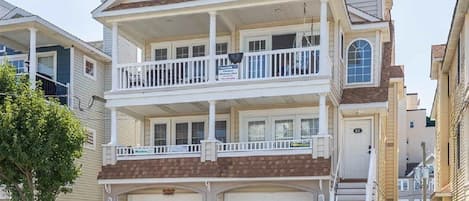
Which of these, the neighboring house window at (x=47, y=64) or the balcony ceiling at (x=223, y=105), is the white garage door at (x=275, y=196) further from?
the neighboring house window at (x=47, y=64)

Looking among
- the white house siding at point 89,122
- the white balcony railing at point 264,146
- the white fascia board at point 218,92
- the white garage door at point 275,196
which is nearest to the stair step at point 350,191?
the white garage door at point 275,196

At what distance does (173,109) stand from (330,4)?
5776mm

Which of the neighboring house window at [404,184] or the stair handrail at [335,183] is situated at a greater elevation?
the stair handrail at [335,183]

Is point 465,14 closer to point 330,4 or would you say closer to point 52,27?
point 330,4

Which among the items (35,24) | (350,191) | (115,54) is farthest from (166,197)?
(35,24)

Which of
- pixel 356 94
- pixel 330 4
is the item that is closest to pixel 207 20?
pixel 330 4

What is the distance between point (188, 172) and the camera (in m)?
16.2

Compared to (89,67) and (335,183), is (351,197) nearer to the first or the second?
(335,183)

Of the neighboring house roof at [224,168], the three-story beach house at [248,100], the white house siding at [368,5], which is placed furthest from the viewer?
the white house siding at [368,5]

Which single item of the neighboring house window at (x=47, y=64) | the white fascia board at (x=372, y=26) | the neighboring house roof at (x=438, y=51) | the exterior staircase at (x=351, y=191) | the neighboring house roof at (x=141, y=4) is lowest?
the exterior staircase at (x=351, y=191)

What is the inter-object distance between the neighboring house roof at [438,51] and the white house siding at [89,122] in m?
12.3

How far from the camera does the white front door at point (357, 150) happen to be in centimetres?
1802

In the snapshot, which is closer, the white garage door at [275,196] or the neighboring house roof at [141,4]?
the white garage door at [275,196]

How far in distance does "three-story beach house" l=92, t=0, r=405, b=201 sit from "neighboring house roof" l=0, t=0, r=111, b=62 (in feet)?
7.63
